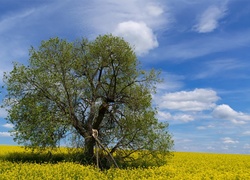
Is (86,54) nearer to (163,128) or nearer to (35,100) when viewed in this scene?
(35,100)

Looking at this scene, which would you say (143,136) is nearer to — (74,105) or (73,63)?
(74,105)

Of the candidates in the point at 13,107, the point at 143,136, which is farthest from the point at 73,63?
the point at 143,136

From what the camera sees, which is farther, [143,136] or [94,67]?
[94,67]

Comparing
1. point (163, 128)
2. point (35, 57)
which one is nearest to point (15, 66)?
point (35, 57)

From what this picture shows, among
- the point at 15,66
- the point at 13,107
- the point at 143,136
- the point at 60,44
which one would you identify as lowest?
the point at 143,136

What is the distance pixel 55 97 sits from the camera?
28.5 m

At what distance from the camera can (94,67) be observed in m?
30.2

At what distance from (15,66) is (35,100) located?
10.9ft

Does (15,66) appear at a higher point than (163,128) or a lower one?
higher

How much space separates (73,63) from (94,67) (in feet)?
5.99

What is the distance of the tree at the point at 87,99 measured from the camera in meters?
27.9

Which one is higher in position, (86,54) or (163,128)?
Answer: (86,54)

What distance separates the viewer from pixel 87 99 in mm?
30047

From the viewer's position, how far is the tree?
27906mm
